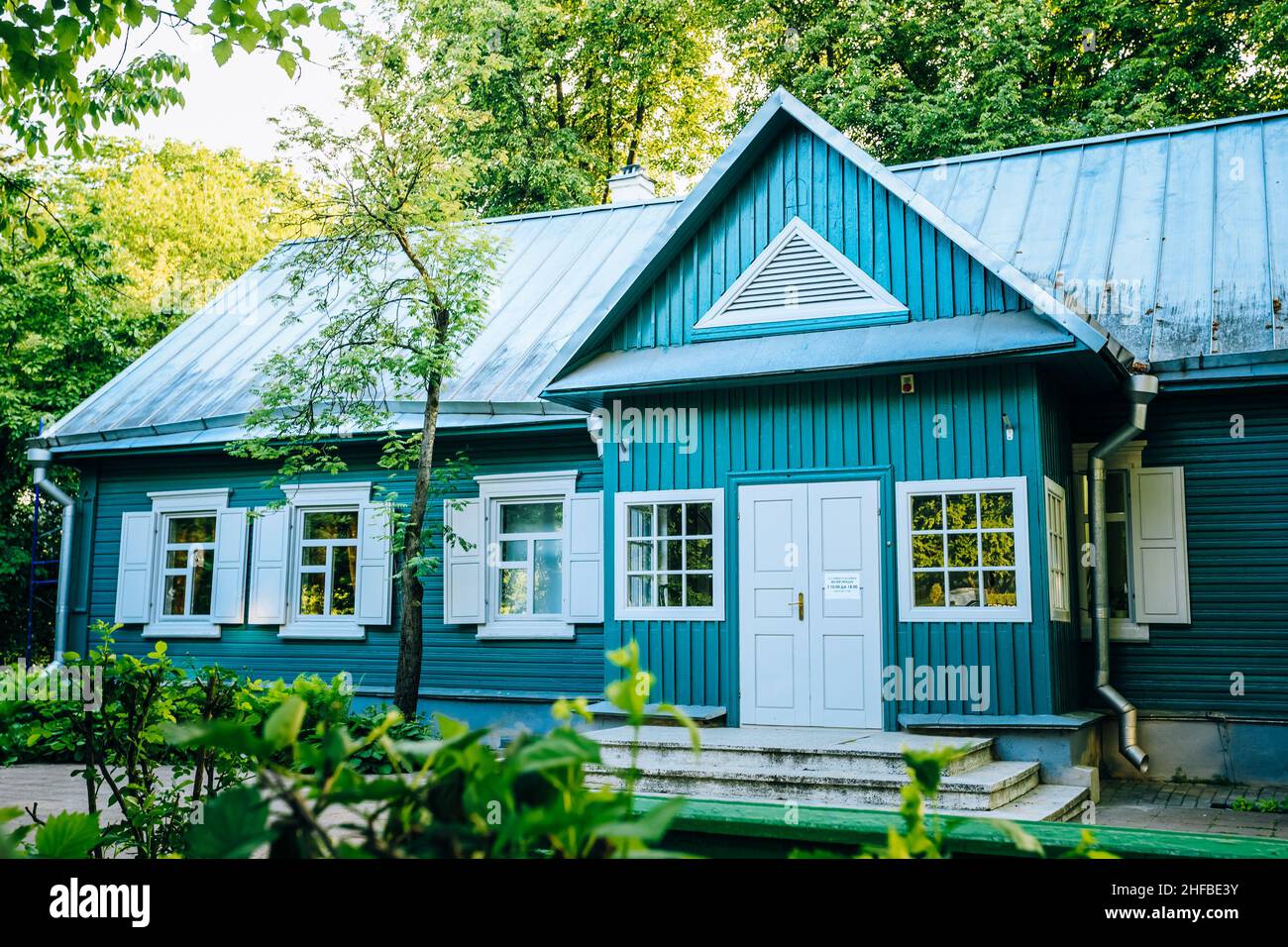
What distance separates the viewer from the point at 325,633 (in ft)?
45.3

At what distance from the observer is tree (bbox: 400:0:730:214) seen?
24.4 m

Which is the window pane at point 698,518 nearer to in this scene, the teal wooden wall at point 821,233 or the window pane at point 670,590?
the window pane at point 670,590

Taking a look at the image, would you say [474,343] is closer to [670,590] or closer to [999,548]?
[670,590]

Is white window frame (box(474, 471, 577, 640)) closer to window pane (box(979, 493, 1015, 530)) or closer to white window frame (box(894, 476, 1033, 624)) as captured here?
white window frame (box(894, 476, 1033, 624))

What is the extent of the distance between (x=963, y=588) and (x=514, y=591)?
17.8 ft

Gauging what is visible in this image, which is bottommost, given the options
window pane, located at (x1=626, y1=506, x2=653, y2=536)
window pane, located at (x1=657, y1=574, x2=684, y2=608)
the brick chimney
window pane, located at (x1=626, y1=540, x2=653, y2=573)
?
window pane, located at (x1=657, y1=574, x2=684, y2=608)

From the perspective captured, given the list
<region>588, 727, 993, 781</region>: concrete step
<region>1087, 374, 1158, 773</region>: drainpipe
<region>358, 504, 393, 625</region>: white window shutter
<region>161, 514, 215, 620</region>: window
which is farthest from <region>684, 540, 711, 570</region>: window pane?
<region>161, 514, 215, 620</region>: window

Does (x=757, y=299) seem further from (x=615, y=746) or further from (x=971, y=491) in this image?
(x=615, y=746)

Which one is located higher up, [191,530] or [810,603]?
[191,530]

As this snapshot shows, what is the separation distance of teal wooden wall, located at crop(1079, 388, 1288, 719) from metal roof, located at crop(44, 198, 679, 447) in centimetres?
612

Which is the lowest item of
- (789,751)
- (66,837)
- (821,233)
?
(789,751)

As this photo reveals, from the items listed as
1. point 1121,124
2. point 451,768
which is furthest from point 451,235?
point 1121,124

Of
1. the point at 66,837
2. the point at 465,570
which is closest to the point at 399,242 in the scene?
the point at 465,570

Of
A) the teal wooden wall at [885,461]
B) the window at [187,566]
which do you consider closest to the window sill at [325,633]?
the window at [187,566]
